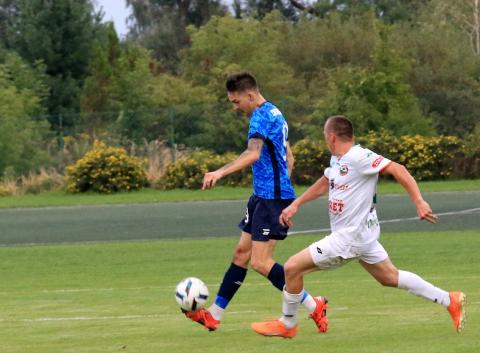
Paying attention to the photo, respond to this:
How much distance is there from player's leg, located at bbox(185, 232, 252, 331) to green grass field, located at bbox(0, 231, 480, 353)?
0.42ft

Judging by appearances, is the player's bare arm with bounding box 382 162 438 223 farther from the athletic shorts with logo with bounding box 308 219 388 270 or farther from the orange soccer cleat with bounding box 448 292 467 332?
the orange soccer cleat with bounding box 448 292 467 332

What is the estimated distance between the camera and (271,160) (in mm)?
10234

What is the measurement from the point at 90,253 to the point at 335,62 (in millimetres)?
38539

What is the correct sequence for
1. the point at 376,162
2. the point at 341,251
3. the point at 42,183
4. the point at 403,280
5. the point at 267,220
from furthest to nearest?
the point at 42,183, the point at 267,220, the point at 403,280, the point at 341,251, the point at 376,162

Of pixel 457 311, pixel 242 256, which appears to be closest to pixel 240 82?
pixel 242 256

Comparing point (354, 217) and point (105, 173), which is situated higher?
point (354, 217)

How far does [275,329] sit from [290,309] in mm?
191

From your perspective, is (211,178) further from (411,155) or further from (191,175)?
(191,175)

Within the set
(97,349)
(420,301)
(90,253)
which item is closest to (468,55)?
(90,253)

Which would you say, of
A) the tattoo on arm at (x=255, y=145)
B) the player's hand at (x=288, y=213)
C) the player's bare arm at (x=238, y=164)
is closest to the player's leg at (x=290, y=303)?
the player's hand at (x=288, y=213)

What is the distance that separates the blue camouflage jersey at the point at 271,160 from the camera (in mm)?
10195

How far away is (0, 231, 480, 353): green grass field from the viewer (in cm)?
922

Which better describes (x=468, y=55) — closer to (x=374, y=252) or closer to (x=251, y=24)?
(x=251, y=24)

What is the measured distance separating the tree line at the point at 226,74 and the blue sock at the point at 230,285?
983 inches
